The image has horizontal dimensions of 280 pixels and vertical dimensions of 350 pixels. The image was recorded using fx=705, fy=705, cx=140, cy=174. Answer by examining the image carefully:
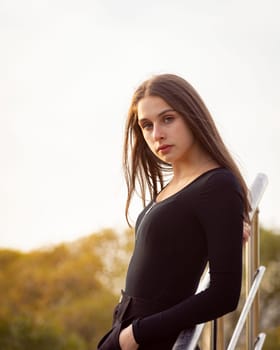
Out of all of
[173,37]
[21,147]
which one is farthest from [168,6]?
[21,147]

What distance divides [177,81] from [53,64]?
2734 cm

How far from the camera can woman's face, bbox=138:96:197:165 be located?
4.60 ft

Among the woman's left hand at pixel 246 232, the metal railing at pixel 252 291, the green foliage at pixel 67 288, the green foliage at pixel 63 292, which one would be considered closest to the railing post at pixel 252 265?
the metal railing at pixel 252 291

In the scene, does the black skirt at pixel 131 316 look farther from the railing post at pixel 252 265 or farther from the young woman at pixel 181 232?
the railing post at pixel 252 265

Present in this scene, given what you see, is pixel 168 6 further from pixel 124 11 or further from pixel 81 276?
pixel 81 276

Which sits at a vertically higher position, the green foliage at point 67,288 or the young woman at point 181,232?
the green foliage at point 67,288

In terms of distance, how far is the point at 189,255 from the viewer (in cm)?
136

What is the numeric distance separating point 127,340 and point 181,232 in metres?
0.23

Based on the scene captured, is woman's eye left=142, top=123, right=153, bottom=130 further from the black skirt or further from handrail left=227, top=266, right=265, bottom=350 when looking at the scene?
handrail left=227, top=266, right=265, bottom=350

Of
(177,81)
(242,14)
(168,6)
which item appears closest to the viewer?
(177,81)

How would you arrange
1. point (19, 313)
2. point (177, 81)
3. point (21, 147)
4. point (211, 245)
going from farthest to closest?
1. point (21, 147)
2. point (19, 313)
3. point (177, 81)
4. point (211, 245)

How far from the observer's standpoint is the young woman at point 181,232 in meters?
1.28

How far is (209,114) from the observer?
56.8 inches

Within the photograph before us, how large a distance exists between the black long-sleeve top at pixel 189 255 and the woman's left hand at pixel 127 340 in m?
0.01
